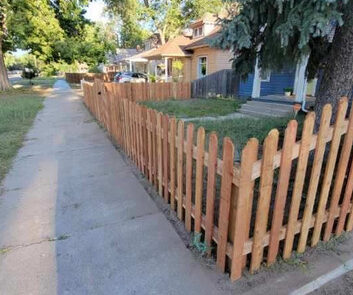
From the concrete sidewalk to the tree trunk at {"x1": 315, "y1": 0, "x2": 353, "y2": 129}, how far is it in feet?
8.64

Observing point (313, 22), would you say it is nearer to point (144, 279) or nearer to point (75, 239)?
point (144, 279)

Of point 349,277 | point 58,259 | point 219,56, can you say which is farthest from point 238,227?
point 219,56

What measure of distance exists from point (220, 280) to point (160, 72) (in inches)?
1162

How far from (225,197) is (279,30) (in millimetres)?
1908

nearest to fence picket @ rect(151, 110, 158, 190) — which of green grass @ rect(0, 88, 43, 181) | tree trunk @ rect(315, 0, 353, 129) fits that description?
tree trunk @ rect(315, 0, 353, 129)

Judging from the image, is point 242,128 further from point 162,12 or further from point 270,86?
point 162,12

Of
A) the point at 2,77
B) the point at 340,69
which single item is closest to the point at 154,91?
the point at 340,69

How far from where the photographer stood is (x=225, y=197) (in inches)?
74.4

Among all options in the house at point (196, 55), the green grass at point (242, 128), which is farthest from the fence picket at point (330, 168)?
the house at point (196, 55)

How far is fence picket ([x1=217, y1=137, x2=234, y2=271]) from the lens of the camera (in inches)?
69.6

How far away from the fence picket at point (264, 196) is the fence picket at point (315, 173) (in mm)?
460

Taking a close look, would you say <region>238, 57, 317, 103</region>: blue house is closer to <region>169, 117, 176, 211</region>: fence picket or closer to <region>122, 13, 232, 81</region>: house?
<region>122, 13, 232, 81</region>: house

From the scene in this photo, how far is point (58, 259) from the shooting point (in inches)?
87.6

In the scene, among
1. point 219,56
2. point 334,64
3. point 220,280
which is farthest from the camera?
point 219,56
